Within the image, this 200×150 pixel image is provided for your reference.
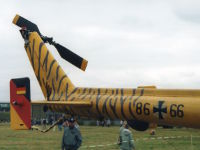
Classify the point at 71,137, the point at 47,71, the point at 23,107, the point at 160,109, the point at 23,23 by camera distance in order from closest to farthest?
the point at 160,109, the point at 23,107, the point at 71,137, the point at 47,71, the point at 23,23

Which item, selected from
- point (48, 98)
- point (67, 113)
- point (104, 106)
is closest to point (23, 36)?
point (48, 98)

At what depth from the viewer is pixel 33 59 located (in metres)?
16.5

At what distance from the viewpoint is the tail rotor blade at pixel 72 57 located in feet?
50.3

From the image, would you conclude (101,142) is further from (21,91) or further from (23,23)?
(21,91)

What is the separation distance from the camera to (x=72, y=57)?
15562 mm

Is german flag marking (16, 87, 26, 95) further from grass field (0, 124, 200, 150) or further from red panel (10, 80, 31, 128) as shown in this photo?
grass field (0, 124, 200, 150)

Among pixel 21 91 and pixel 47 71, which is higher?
pixel 47 71

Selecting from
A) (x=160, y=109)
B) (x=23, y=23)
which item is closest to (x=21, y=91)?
(x=160, y=109)

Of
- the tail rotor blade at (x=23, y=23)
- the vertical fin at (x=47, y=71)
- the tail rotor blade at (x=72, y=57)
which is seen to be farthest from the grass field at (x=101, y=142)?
the tail rotor blade at (x=23, y=23)

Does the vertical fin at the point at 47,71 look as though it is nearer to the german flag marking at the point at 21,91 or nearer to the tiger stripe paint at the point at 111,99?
the tiger stripe paint at the point at 111,99

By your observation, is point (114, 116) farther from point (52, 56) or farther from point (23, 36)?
point (23, 36)

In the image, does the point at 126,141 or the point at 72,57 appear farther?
the point at 72,57

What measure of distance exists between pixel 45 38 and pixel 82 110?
4394mm

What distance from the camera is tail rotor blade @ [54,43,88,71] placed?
15.3 metres
